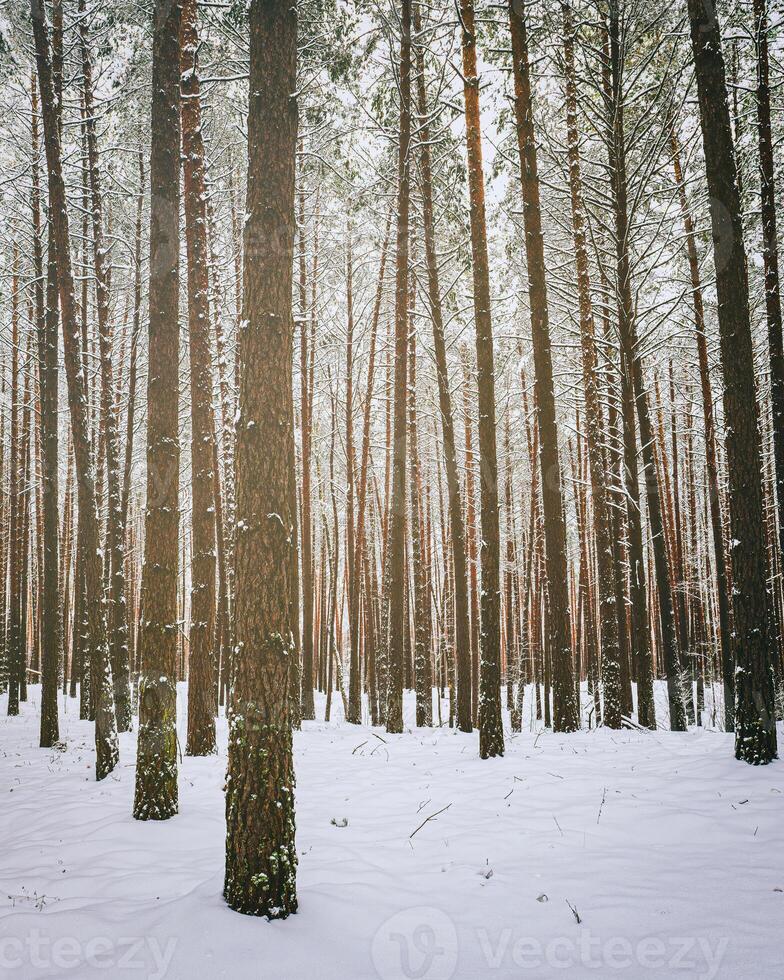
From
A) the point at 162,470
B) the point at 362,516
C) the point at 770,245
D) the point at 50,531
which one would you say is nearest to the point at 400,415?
the point at 362,516

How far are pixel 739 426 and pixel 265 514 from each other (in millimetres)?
5238

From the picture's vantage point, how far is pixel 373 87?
1012 centimetres

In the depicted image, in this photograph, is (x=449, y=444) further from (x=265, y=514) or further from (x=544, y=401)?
(x=265, y=514)

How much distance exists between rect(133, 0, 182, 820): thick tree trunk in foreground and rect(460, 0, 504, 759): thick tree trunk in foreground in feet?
11.9

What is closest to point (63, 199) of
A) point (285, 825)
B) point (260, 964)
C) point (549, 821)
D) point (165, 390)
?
point (165, 390)

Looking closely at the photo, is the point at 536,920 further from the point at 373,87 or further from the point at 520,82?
the point at 373,87

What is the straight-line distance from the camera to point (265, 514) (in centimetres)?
333

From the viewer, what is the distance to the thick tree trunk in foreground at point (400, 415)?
9586 mm

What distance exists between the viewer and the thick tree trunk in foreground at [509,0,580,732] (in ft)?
27.1

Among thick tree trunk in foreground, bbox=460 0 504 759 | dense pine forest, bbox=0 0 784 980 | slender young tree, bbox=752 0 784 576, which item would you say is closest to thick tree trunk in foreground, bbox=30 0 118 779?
dense pine forest, bbox=0 0 784 980

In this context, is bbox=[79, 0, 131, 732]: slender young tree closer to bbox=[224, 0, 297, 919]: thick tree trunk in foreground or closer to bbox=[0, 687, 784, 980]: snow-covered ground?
bbox=[0, 687, 784, 980]: snow-covered ground

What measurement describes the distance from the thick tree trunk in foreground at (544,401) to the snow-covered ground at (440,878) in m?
2.03

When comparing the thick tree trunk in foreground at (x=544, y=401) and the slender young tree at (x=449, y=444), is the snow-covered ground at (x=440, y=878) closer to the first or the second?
the thick tree trunk in foreground at (x=544, y=401)

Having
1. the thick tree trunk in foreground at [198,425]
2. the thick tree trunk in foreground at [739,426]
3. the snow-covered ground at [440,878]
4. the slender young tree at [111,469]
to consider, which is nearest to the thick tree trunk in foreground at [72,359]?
the slender young tree at [111,469]
